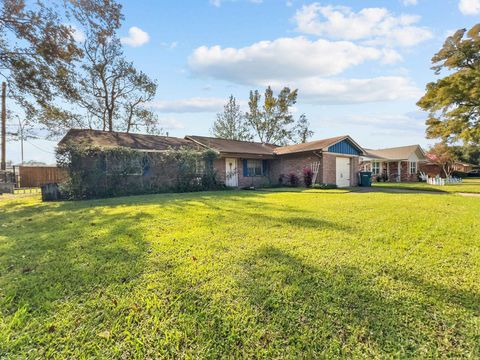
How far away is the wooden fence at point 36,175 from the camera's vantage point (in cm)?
1914

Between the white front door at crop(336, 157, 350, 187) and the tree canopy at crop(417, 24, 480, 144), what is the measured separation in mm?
9348

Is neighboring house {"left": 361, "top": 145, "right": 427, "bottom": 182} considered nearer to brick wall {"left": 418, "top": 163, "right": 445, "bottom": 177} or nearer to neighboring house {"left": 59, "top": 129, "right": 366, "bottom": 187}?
brick wall {"left": 418, "top": 163, "right": 445, "bottom": 177}

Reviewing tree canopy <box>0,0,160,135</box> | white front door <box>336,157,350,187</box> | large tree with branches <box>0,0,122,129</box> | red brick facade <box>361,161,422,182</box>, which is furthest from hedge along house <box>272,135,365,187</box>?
large tree with branches <box>0,0,122,129</box>

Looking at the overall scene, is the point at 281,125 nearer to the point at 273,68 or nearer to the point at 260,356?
the point at 273,68

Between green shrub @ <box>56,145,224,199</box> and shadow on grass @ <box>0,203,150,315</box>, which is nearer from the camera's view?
shadow on grass @ <box>0,203,150,315</box>

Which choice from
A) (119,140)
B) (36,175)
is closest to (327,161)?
(119,140)

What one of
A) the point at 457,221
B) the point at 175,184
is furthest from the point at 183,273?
the point at 175,184

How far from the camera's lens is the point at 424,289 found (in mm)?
2553

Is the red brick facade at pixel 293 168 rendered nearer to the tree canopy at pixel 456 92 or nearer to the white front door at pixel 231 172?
the white front door at pixel 231 172

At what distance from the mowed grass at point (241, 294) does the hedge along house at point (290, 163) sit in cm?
1260

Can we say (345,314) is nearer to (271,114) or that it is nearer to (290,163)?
(290,163)

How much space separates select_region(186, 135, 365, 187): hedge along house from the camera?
55.8ft

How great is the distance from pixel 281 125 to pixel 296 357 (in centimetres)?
3474

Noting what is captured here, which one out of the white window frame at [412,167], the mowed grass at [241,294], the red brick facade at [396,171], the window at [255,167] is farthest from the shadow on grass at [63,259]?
the white window frame at [412,167]
